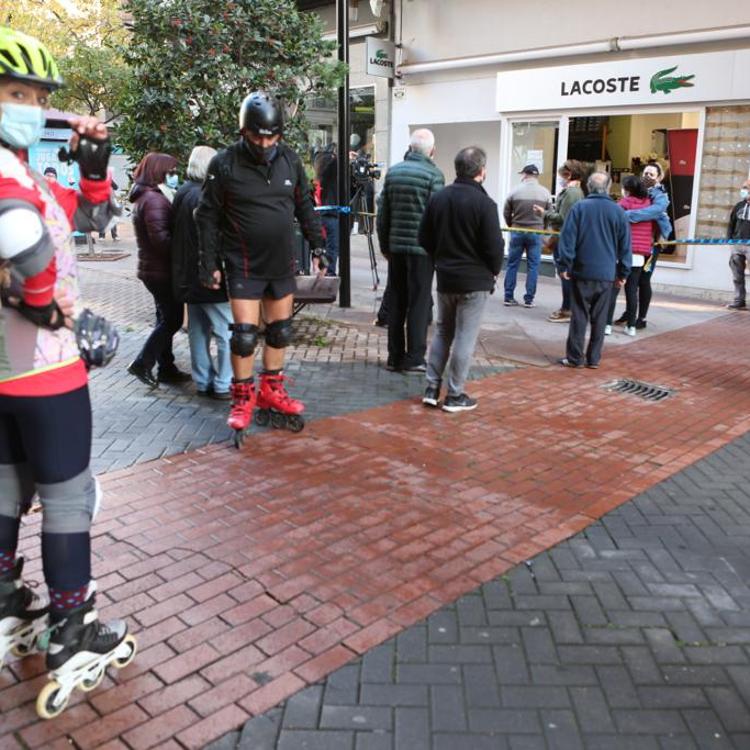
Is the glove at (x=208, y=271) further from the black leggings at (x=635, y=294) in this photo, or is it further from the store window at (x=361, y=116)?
the store window at (x=361, y=116)

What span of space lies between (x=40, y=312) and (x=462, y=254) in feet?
13.5

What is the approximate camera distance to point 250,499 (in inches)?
185

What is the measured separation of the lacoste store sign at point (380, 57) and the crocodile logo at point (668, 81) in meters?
5.75

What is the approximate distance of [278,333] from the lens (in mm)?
5766

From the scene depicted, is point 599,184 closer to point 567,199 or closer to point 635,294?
point 635,294

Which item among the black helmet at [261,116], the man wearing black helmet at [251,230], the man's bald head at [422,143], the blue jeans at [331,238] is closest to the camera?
the black helmet at [261,116]

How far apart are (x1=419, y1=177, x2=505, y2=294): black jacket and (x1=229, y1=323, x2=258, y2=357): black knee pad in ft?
5.46

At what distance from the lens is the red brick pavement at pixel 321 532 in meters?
3.02

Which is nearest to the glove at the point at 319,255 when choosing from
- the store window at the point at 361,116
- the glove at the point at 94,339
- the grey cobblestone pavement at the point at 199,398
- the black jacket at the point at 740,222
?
the grey cobblestone pavement at the point at 199,398

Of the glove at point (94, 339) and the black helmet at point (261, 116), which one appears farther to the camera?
the black helmet at point (261, 116)

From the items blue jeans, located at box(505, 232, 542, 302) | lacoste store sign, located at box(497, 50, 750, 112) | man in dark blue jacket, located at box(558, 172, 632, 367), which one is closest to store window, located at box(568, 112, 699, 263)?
lacoste store sign, located at box(497, 50, 750, 112)

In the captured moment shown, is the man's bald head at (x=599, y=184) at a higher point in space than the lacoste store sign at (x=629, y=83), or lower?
lower

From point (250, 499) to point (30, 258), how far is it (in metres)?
2.40

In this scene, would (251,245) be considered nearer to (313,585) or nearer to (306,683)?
(313,585)
